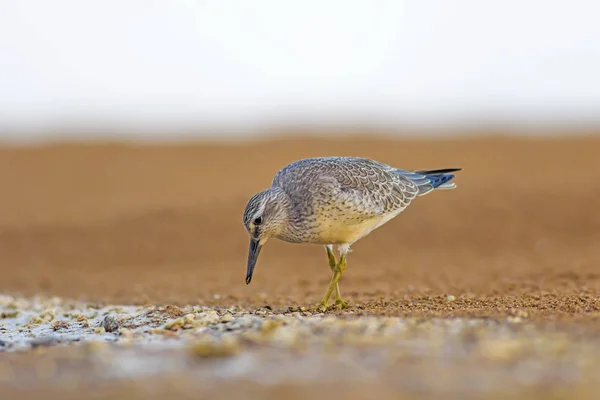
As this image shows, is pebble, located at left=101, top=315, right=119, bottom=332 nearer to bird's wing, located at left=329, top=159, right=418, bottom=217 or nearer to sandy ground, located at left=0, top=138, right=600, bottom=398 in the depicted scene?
sandy ground, located at left=0, top=138, right=600, bottom=398

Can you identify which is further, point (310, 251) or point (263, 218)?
point (310, 251)

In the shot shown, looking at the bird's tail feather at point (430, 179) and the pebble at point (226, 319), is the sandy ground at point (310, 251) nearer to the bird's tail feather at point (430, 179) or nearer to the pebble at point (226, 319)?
the pebble at point (226, 319)

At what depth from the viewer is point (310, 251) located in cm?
1802

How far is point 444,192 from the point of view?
839 inches

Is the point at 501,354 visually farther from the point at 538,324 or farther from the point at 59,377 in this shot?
the point at 59,377

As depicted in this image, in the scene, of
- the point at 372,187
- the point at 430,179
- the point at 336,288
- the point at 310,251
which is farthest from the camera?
the point at 310,251

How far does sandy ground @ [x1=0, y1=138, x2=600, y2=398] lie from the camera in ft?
16.2

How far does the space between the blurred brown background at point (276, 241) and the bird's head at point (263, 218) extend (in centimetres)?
125

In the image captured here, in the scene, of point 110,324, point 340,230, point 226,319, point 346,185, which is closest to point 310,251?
point 346,185

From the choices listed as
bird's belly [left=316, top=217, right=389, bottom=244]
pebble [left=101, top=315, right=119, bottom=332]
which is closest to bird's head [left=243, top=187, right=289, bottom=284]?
bird's belly [left=316, top=217, right=389, bottom=244]

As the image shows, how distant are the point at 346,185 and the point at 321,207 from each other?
461mm

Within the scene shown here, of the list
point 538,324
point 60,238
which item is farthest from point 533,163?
point 538,324

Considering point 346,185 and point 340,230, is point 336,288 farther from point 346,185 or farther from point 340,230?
point 346,185

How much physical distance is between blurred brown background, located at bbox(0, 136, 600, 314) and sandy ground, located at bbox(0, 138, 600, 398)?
6 centimetres
